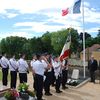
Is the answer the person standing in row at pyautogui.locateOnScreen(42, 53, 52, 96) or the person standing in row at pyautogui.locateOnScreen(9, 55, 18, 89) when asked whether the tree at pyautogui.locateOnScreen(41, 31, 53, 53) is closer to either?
the person standing in row at pyautogui.locateOnScreen(9, 55, 18, 89)

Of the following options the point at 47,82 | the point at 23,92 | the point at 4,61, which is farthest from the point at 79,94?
the point at 23,92

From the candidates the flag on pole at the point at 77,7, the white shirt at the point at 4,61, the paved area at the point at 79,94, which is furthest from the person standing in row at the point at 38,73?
the flag on pole at the point at 77,7

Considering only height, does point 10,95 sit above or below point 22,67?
below

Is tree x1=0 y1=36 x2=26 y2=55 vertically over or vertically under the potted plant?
over

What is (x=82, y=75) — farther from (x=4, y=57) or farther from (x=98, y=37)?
(x=98, y=37)

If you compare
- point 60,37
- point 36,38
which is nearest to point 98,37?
point 60,37

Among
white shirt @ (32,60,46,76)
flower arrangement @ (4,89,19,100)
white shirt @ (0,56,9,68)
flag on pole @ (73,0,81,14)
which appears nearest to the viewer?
flower arrangement @ (4,89,19,100)

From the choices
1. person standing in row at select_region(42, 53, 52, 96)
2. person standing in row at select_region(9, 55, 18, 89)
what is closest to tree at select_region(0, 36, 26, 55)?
person standing in row at select_region(9, 55, 18, 89)

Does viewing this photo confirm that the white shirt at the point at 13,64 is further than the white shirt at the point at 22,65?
Yes

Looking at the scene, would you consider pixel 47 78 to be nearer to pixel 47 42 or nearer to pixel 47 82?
pixel 47 82

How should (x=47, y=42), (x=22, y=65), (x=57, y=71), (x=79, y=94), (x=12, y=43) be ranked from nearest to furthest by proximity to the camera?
(x=22, y=65) → (x=79, y=94) → (x=57, y=71) → (x=47, y=42) → (x=12, y=43)

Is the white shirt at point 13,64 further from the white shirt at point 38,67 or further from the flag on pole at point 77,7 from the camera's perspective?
the flag on pole at point 77,7

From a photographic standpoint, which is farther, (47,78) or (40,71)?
(47,78)

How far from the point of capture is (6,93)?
12125mm
